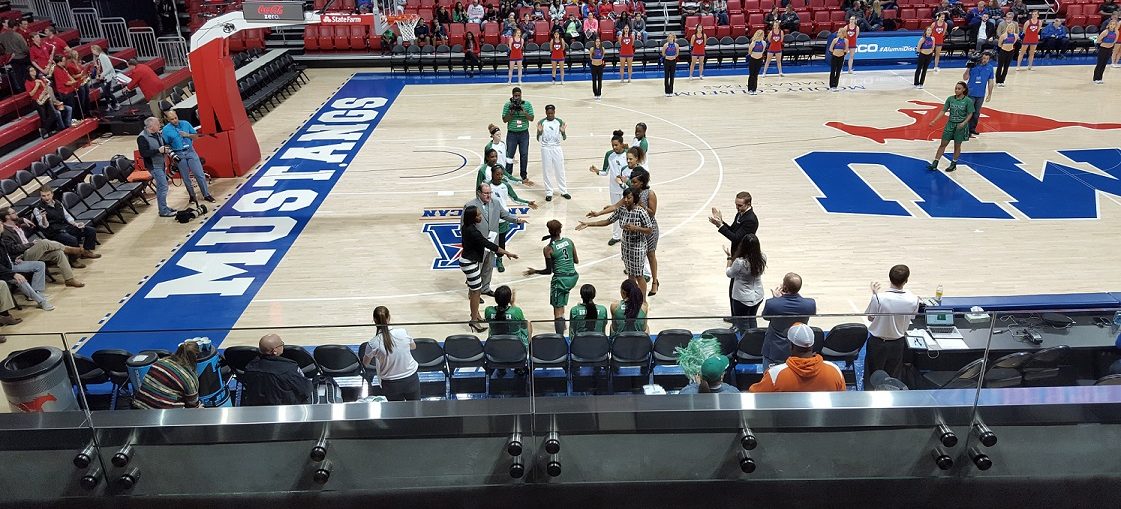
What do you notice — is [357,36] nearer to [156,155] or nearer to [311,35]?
[311,35]

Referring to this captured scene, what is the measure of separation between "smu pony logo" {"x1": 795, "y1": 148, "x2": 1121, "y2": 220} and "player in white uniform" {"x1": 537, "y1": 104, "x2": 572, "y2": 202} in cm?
383

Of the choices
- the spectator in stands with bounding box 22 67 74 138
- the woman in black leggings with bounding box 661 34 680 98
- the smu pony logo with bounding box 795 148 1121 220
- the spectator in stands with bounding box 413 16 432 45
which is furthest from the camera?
the spectator in stands with bounding box 413 16 432 45

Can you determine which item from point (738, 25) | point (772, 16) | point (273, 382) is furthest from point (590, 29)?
point (273, 382)

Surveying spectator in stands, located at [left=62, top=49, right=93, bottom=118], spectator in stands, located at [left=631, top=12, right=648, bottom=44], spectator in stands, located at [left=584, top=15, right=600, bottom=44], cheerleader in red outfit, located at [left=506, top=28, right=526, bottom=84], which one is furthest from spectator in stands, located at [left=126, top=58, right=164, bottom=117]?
spectator in stands, located at [left=631, top=12, right=648, bottom=44]

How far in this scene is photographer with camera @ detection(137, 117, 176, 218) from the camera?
444 inches

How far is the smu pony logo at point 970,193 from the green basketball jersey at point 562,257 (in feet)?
17.0

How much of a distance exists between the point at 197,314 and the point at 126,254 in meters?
2.44

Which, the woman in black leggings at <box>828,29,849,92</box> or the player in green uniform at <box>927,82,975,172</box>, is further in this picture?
the woman in black leggings at <box>828,29,849,92</box>

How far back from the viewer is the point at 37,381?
4730 mm

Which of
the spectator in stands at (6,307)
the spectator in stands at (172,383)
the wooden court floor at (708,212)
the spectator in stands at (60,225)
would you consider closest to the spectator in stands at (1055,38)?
the wooden court floor at (708,212)

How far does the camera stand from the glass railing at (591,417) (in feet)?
15.4

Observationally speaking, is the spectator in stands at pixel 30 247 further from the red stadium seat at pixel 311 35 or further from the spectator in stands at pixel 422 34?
the red stadium seat at pixel 311 35

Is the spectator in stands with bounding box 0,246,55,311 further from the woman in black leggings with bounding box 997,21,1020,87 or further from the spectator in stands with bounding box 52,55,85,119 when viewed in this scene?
the woman in black leggings with bounding box 997,21,1020,87

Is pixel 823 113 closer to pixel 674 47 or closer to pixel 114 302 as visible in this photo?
pixel 674 47
